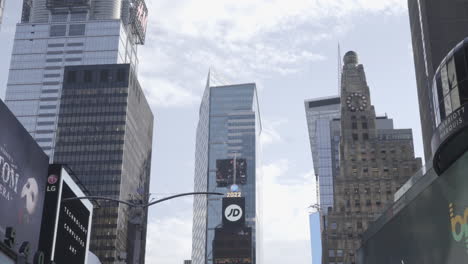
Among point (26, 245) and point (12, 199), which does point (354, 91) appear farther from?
point (26, 245)

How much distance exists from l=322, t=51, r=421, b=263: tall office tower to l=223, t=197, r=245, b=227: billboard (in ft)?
90.2

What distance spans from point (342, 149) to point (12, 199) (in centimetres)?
11501

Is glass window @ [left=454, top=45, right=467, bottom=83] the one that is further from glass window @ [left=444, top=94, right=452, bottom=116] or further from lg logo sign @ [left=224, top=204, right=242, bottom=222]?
lg logo sign @ [left=224, top=204, right=242, bottom=222]

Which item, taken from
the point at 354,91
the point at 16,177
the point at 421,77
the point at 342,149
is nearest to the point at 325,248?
the point at 342,149

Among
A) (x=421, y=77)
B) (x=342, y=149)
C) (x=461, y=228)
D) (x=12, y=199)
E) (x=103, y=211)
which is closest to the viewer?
(x=461, y=228)

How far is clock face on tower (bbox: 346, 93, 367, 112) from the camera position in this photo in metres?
170

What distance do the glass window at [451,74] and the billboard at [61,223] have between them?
4452 centimetres

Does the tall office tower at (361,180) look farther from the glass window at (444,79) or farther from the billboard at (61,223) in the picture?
the glass window at (444,79)

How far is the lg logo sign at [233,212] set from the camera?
17625 centimetres

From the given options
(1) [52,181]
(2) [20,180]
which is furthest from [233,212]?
(2) [20,180]

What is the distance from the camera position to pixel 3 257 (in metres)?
38.7

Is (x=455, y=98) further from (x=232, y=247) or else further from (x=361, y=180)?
(x=232, y=247)

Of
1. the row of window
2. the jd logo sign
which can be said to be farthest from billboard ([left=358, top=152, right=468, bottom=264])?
the row of window

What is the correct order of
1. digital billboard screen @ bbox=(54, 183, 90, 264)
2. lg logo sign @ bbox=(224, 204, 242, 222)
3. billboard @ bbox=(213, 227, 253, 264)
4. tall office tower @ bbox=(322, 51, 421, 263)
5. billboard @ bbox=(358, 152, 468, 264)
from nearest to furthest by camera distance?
billboard @ bbox=(358, 152, 468, 264) → digital billboard screen @ bbox=(54, 183, 90, 264) → tall office tower @ bbox=(322, 51, 421, 263) → lg logo sign @ bbox=(224, 204, 242, 222) → billboard @ bbox=(213, 227, 253, 264)
